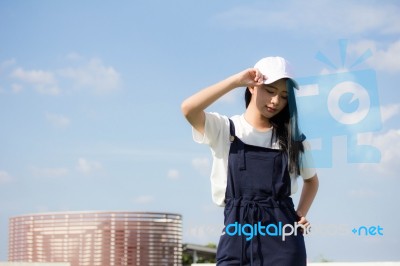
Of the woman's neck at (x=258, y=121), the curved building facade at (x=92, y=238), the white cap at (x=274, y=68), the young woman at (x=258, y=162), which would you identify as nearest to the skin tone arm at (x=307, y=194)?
the young woman at (x=258, y=162)

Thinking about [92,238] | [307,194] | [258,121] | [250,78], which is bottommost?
[307,194]

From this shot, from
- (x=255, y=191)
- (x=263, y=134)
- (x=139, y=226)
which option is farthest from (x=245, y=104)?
(x=139, y=226)

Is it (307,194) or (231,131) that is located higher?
(231,131)

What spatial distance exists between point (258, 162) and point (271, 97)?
0.25m

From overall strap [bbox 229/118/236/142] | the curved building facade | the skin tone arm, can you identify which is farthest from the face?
the curved building facade

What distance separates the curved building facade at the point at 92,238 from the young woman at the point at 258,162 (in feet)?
47.1

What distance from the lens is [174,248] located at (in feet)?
59.0

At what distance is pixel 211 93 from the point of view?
2.31m

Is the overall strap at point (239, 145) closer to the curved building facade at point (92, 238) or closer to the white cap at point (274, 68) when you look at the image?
the white cap at point (274, 68)

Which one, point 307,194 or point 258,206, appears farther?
point 307,194

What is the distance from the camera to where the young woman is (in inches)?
92.0

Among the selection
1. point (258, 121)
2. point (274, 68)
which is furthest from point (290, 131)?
point (274, 68)

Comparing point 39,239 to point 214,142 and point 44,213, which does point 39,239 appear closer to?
point 44,213

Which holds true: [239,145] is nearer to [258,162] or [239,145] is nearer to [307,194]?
[258,162]
